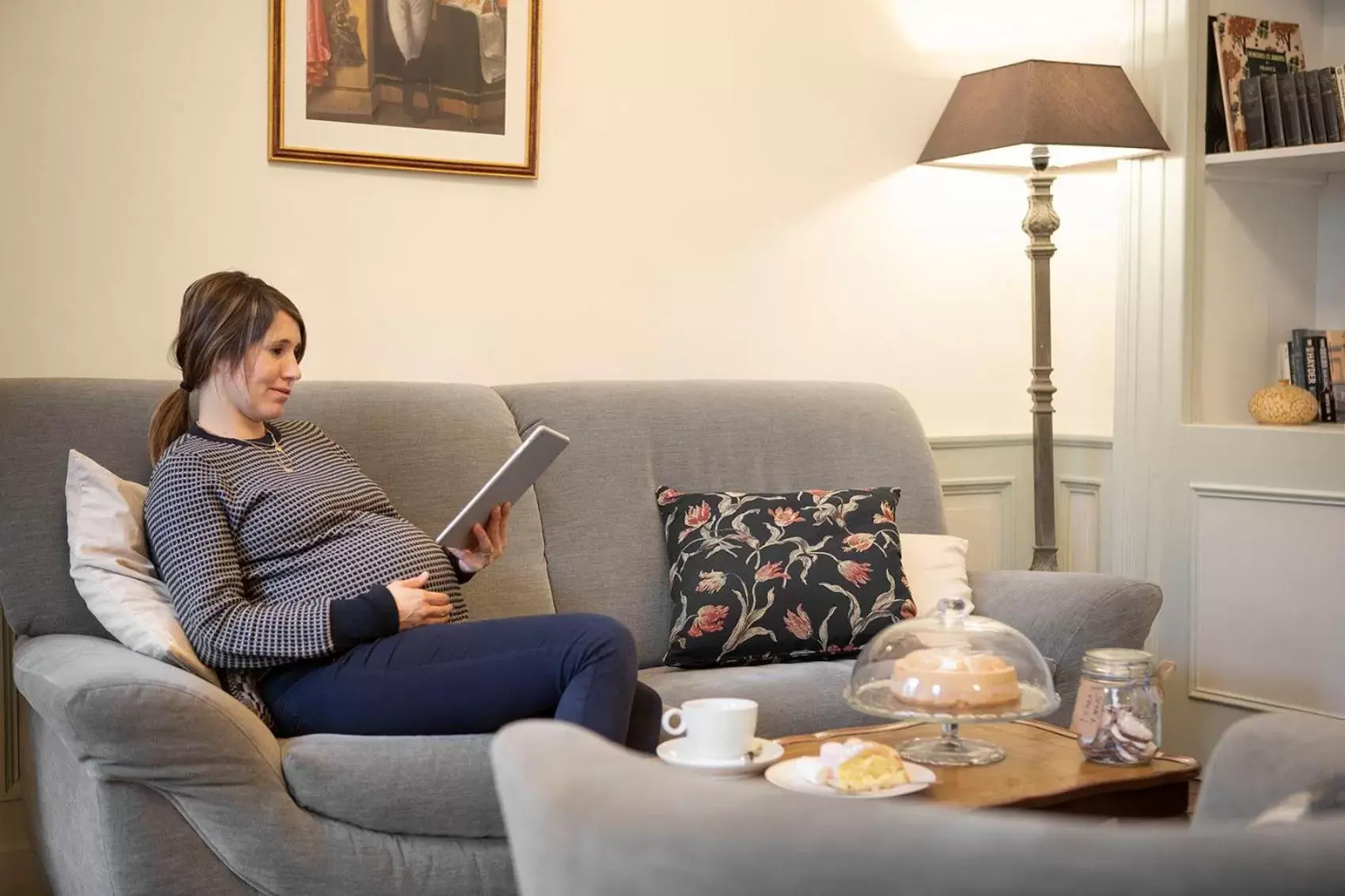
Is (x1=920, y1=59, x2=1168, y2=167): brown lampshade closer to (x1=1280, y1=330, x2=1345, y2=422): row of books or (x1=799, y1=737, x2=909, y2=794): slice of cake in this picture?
(x1=1280, y1=330, x2=1345, y2=422): row of books

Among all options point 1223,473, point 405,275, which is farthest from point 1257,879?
point 1223,473

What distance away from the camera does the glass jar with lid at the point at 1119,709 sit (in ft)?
6.46

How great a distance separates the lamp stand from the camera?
3389 millimetres

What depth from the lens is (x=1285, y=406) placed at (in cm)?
328

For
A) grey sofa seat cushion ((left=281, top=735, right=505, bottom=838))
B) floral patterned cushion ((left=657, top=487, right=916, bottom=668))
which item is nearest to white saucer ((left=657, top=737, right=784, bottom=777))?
grey sofa seat cushion ((left=281, top=735, right=505, bottom=838))

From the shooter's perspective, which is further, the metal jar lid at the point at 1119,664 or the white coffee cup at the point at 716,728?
the metal jar lid at the point at 1119,664

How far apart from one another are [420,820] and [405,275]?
1.33m

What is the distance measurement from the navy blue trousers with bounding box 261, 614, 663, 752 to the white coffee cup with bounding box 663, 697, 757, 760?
0.25 metres

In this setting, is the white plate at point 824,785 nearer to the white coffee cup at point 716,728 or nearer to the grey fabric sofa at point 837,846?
the white coffee cup at point 716,728

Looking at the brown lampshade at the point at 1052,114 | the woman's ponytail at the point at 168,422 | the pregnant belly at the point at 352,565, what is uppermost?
the brown lampshade at the point at 1052,114

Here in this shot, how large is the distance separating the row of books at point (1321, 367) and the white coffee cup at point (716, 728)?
214cm

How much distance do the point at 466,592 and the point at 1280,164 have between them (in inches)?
84.3

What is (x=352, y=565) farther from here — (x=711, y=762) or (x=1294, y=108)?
(x=1294, y=108)

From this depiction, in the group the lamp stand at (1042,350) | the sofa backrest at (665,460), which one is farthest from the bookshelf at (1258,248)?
the sofa backrest at (665,460)
